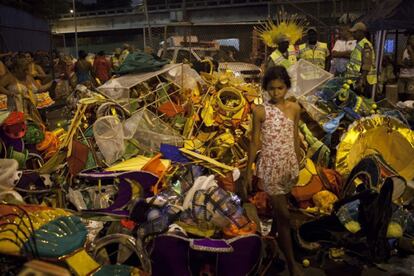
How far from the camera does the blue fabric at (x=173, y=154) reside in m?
5.50

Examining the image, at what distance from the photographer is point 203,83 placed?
24.4 feet

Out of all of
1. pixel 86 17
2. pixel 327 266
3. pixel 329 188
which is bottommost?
pixel 327 266

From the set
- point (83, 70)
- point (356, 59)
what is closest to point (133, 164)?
point (356, 59)

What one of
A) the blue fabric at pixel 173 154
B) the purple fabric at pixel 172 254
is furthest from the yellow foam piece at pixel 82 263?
the blue fabric at pixel 173 154

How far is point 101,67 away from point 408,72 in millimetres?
8436

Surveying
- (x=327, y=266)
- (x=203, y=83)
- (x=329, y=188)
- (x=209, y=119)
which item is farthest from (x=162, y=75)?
(x=327, y=266)

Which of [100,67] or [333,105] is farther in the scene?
[100,67]

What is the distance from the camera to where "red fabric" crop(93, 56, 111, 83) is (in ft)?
41.7

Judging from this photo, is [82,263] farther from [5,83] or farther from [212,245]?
[5,83]

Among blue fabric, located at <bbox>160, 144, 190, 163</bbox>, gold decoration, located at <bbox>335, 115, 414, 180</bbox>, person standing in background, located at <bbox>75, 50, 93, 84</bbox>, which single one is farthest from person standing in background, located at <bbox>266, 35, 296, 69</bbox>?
person standing in background, located at <bbox>75, 50, 93, 84</bbox>

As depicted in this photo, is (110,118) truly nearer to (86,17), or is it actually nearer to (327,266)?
(327,266)

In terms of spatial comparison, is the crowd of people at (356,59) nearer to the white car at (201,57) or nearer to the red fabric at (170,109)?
the red fabric at (170,109)

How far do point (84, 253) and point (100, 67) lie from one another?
1053cm

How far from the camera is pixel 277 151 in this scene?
3.79m
